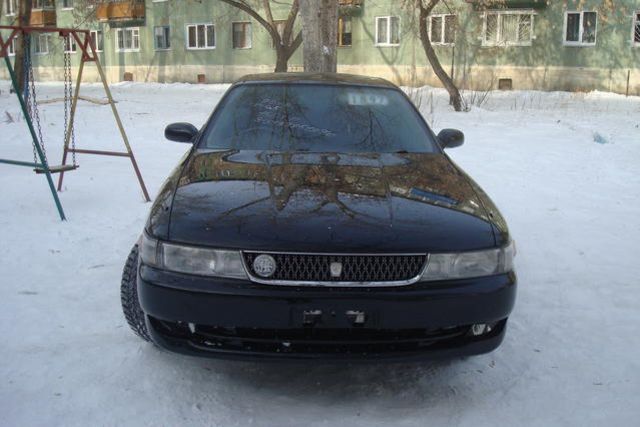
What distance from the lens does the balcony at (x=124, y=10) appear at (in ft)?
113

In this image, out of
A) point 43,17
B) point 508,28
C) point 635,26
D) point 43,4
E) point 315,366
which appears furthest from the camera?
point 43,4

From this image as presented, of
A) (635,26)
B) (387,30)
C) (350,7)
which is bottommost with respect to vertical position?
(635,26)

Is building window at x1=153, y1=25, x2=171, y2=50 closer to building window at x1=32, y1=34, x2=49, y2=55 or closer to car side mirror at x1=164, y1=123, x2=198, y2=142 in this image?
building window at x1=32, y1=34, x2=49, y2=55

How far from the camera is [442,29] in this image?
27266mm

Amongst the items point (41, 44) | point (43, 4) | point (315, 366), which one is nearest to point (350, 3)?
point (43, 4)

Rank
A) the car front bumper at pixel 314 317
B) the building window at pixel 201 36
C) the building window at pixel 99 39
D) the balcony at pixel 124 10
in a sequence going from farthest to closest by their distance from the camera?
the building window at pixel 99 39
the balcony at pixel 124 10
the building window at pixel 201 36
the car front bumper at pixel 314 317

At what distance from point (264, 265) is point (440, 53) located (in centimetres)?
2634

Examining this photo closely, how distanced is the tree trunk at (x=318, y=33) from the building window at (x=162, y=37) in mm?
25630

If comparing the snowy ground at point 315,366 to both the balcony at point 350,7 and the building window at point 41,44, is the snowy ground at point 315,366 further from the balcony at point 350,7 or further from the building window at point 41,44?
the building window at point 41,44

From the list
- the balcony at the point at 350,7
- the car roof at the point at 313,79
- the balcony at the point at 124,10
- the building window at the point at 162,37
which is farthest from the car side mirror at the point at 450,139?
the balcony at the point at 124,10

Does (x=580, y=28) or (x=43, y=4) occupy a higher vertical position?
(x=43, y=4)

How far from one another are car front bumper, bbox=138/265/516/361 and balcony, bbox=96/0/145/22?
1360 inches

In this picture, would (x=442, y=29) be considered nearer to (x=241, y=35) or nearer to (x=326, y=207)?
(x=241, y=35)

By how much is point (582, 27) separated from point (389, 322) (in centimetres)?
2544
